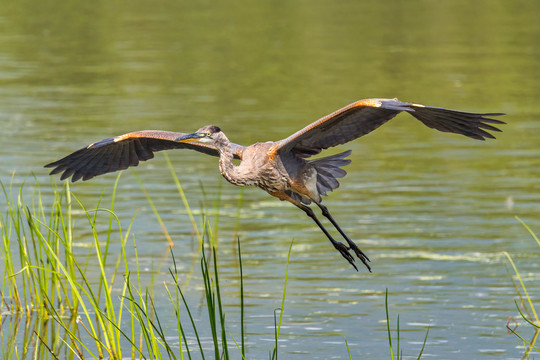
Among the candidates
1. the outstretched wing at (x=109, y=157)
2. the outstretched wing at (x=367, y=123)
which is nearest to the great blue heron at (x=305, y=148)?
the outstretched wing at (x=367, y=123)

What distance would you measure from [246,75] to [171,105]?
13.8ft

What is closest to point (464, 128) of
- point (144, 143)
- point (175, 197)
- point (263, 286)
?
point (144, 143)

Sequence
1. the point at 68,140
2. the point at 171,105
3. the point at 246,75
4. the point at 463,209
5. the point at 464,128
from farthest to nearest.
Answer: the point at 246,75 → the point at 171,105 → the point at 68,140 → the point at 463,209 → the point at 464,128

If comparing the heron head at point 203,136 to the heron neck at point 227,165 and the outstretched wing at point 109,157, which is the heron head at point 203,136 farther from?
the outstretched wing at point 109,157

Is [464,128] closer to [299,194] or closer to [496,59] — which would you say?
[299,194]

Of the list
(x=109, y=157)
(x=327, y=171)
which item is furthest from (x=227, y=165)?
(x=109, y=157)

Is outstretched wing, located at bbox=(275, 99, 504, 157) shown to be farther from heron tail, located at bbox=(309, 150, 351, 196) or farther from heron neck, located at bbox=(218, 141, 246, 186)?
heron neck, located at bbox=(218, 141, 246, 186)

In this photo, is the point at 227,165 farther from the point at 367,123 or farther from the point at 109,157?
the point at 109,157

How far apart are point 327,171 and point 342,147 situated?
8291 mm

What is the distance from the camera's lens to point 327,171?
689 centimetres

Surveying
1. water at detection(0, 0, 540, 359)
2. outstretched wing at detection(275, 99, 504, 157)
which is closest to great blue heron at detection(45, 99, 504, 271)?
outstretched wing at detection(275, 99, 504, 157)

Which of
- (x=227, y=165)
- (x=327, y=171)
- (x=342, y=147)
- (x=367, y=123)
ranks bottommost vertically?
(x=342, y=147)

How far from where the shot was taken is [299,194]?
695cm

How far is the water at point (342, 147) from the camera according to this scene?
8.66m
